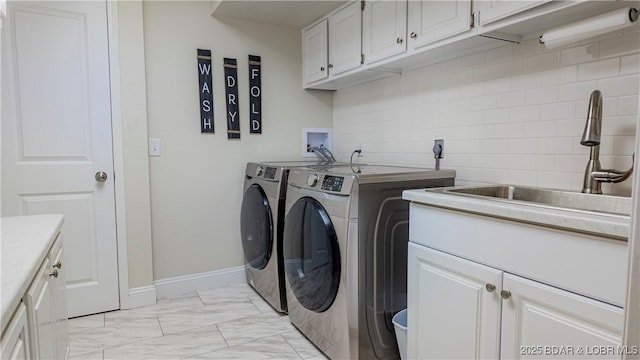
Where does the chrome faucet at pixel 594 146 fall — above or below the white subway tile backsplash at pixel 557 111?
below

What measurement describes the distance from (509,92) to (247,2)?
5.77ft

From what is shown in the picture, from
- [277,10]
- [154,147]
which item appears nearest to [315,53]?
[277,10]

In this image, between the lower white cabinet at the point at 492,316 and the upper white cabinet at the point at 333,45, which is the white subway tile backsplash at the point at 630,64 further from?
the upper white cabinet at the point at 333,45

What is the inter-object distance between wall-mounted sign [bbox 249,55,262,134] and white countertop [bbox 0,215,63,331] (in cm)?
164

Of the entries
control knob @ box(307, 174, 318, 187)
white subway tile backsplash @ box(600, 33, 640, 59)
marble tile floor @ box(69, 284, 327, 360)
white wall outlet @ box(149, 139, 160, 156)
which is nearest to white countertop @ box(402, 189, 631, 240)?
control knob @ box(307, 174, 318, 187)

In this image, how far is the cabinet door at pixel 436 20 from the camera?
170 cm

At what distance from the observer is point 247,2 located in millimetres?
2557

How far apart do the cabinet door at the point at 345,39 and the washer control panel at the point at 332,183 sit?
94cm

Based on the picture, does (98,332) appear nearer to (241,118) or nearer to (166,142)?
(166,142)

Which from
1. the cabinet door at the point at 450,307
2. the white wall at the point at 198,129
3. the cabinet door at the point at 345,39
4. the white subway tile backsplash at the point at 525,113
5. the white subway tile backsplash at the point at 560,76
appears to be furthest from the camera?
the white wall at the point at 198,129

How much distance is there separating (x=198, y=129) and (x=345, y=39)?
1246 millimetres

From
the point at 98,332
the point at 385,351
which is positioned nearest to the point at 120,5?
the point at 98,332

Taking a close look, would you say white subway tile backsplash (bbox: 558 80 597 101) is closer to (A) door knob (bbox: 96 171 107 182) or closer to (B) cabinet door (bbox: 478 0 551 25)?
(B) cabinet door (bbox: 478 0 551 25)

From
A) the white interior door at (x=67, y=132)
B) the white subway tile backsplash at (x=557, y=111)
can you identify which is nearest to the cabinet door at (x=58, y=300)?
the white interior door at (x=67, y=132)
